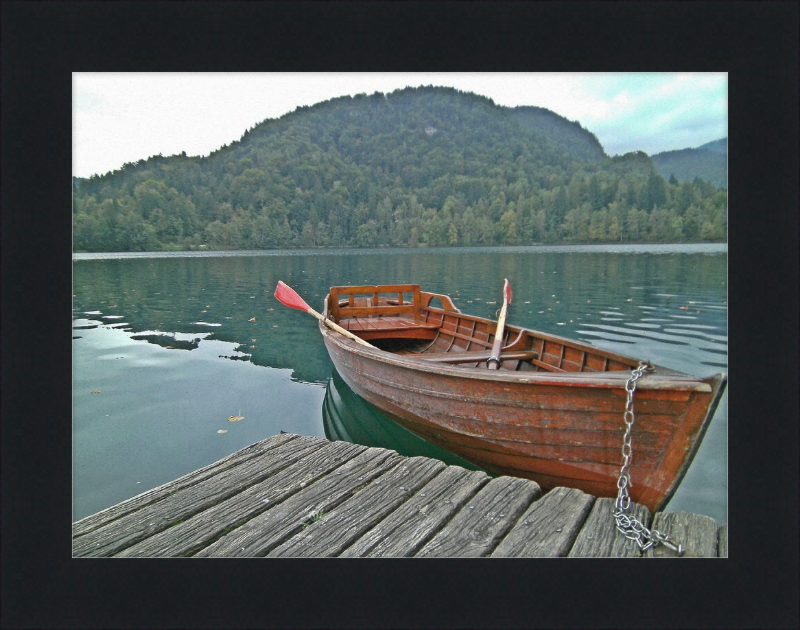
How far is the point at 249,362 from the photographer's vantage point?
9969 millimetres

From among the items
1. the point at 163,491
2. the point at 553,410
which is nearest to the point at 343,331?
the point at 553,410

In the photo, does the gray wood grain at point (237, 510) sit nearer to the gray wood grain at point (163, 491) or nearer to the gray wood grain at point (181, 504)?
the gray wood grain at point (181, 504)

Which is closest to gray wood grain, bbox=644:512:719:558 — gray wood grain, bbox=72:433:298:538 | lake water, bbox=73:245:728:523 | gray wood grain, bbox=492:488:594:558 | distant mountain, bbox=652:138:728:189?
gray wood grain, bbox=492:488:594:558

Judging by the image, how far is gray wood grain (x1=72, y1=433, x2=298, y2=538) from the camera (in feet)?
9.00

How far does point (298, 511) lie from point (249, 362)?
7586mm

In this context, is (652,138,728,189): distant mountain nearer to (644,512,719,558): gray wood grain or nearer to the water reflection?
(644,512,719,558): gray wood grain

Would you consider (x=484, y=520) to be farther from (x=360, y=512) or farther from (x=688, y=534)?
(x=688, y=534)

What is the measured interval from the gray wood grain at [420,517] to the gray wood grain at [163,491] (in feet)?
4.40

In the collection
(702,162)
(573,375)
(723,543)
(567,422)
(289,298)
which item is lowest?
(723,543)

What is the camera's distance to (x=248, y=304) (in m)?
18.0

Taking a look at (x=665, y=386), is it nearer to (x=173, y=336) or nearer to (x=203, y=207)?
(x=173, y=336)

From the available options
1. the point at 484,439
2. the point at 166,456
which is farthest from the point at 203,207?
the point at 484,439

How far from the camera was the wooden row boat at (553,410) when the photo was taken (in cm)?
317

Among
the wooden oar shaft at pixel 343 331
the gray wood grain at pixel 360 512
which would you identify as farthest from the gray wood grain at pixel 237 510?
the wooden oar shaft at pixel 343 331
